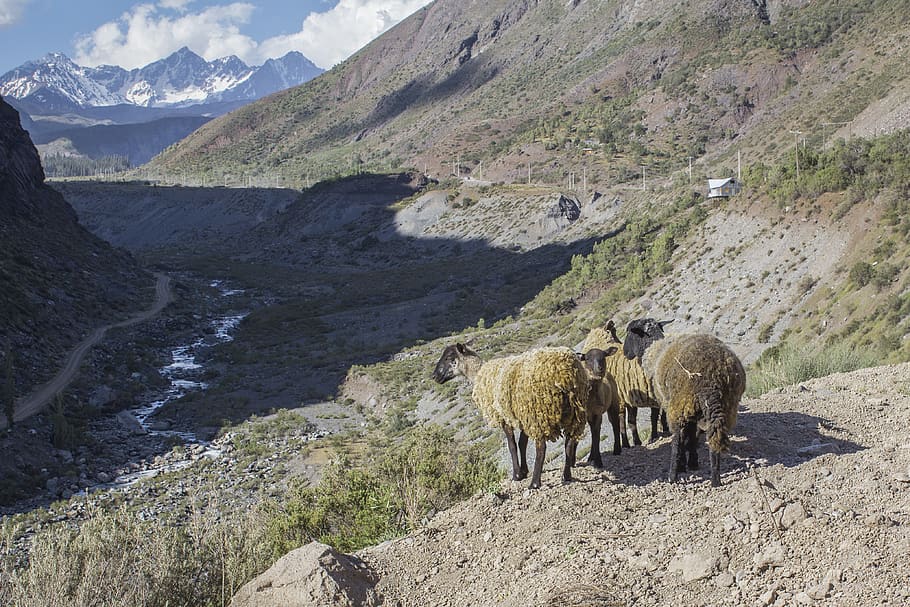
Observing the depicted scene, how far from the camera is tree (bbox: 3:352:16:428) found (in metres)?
29.2

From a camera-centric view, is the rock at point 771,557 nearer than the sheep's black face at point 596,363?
Yes

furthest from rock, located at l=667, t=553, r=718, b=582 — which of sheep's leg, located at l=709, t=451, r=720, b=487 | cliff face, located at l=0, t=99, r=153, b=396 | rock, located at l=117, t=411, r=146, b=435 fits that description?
cliff face, located at l=0, t=99, r=153, b=396

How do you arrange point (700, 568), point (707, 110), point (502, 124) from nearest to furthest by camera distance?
point (700, 568)
point (707, 110)
point (502, 124)

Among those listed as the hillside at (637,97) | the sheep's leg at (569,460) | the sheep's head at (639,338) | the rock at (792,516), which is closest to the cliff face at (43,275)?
the sheep's head at (639,338)

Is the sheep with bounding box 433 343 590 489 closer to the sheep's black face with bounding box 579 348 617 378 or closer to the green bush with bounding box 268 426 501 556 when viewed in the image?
the sheep's black face with bounding box 579 348 617 378

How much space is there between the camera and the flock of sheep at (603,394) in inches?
332

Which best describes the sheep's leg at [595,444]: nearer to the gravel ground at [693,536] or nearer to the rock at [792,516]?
the gravel ground at [693,536]

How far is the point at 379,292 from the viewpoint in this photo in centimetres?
5978

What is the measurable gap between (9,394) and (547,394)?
2955 centimetres

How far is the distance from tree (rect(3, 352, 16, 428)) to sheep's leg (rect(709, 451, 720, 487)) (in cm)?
2834

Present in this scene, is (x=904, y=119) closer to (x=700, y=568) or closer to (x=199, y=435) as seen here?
(x=199, y=435)

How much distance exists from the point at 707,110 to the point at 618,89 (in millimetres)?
19984

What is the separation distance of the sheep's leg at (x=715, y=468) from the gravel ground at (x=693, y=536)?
9 cm

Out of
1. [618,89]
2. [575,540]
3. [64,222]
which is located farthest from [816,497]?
[618,89]
